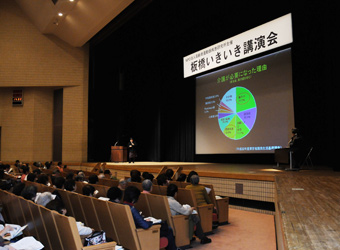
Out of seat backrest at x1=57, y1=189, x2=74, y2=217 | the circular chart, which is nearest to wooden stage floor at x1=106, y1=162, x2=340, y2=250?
seat backrest at x1=57, y1=189, x2=74, y2=217

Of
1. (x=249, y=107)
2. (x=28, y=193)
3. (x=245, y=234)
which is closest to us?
(x=28, y=193)

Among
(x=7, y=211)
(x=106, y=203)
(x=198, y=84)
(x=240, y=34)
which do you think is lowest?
(x=7, y=211)

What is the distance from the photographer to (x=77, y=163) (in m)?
12.9

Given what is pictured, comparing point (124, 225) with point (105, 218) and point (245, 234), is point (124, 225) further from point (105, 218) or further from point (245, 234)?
point (245, 234)

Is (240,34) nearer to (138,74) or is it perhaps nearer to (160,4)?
(160,4)

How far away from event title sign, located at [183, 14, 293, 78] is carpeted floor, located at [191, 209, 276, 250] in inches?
180

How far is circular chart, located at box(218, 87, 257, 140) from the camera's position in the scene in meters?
9.43

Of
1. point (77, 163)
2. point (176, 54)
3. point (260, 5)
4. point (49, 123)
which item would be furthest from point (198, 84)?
point (49, 123)

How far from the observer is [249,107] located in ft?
31.0

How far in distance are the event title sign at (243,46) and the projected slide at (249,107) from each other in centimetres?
79

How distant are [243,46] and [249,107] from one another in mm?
1872

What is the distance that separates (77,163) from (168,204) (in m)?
10.2

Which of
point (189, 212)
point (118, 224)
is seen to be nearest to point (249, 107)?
point (189, 212)

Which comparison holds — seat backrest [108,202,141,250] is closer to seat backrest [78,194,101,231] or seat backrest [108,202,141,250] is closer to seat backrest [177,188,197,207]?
seat backrest [78,194,101,231]
